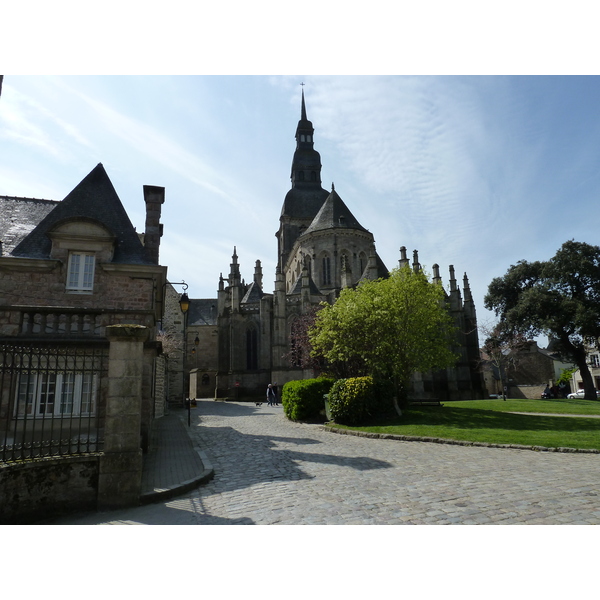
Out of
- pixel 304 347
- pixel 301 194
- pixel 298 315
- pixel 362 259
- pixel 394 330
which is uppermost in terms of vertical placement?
pixel 301 194

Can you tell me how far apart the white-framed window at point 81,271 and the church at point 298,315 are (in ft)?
76.0

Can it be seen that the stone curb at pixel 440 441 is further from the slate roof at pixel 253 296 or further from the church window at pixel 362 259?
the church window at pixel 362 259

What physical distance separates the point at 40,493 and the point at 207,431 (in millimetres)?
9887

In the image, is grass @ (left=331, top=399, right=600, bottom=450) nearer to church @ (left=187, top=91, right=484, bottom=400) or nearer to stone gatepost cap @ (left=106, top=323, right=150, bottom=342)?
stone gatepost cap @ (left=106, top=323, right=150, bottom=342)

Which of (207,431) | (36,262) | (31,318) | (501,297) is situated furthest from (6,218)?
(501,297)

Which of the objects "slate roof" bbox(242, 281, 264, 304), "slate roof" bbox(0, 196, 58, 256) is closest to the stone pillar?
"slate roof" bbox(0, 196, 58, 256)

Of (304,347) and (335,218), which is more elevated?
(335,218)

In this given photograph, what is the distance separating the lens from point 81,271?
1253 cm

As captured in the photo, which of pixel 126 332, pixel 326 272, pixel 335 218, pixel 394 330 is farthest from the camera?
pixel 335 218

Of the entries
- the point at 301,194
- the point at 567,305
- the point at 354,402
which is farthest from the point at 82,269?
the point at 301,194

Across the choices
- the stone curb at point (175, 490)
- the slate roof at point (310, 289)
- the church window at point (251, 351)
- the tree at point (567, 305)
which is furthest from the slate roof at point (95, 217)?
the tree at point (567, 305)

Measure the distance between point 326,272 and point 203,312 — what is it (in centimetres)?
1790

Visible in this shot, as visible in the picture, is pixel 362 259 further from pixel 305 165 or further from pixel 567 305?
pixel 305 165

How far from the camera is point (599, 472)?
7.63m
